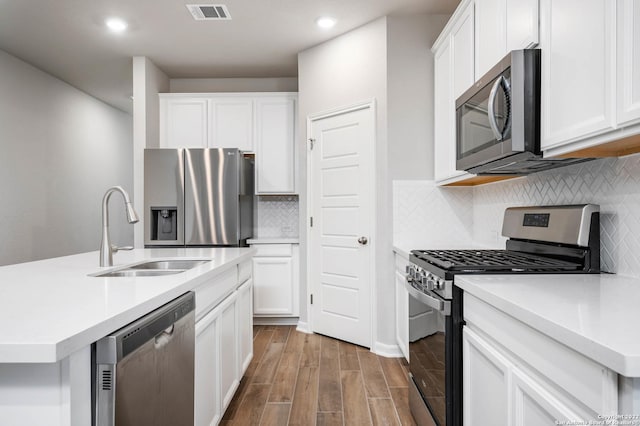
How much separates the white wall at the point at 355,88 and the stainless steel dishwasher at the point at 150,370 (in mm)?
1985

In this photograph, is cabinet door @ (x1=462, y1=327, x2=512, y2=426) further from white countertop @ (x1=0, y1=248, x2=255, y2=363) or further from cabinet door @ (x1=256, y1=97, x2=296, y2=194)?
cabinet door @ (x1=256, y1=97, x2=296, y2=194)

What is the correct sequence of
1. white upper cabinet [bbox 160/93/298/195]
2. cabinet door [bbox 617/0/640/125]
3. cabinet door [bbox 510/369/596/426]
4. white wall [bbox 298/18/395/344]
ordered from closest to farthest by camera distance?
cabinet door [bbox 510/369/596/426] → cabinet door [bbox 617/0/640/125] → white wall [bbox 298/18/395/344] → white upper cabinet [bbox 160/93/298/195]

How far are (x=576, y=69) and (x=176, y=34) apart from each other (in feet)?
11.1

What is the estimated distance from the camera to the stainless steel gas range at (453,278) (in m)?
1.50

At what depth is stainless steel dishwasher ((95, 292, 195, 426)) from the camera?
92 centimetres

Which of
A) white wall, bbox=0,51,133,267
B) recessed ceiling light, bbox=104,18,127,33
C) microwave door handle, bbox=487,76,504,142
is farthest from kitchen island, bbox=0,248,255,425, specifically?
white wall, bbox=0,51,133,267

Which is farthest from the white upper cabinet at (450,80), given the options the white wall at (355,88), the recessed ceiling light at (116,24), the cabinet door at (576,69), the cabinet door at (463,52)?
the recessed ceiling light at (116,24)

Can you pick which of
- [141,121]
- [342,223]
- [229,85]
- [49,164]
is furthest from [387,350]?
[49,164]

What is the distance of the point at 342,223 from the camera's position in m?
3.49

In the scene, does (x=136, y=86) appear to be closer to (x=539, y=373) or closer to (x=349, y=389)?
(x=349, y=389)

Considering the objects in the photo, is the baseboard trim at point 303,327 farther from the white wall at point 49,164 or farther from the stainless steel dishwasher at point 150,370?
the white wall at point 49,164

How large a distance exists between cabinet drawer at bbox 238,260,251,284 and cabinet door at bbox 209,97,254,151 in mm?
1972

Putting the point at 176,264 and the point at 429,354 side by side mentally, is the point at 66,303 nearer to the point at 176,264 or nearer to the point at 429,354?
the point at 176,264

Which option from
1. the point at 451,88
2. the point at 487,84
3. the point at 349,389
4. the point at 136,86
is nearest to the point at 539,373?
the point at 487,84
